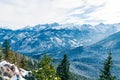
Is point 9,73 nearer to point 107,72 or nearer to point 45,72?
point 107,72

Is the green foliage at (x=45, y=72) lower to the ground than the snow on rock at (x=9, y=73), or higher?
higher

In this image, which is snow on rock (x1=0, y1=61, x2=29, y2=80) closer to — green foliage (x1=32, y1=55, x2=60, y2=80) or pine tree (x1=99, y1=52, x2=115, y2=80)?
pine tree (x1=99, y1=52, x2=115, y2=80)

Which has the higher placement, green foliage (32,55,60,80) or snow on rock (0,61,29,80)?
green foliage (32,55,60,80)

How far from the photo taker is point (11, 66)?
78.4m

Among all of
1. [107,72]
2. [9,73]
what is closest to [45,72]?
[107,72]

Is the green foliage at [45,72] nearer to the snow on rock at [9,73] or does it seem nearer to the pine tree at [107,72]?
the pine tree at [107,72]

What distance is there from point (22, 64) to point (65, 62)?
6262 cm

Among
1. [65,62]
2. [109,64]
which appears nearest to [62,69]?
[65,62]

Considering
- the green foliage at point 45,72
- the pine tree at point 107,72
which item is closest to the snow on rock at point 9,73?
the pine tree at point 107,72

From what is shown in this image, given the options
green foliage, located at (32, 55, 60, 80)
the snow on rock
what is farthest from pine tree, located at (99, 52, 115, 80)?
the snow on rock

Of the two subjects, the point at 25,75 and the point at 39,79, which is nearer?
Answer: the point at 39,79

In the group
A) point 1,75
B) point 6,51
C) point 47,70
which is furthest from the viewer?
point 6,51

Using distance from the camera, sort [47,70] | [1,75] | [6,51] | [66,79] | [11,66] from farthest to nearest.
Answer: [6,51] < [11,66] < [1,75] < [66,79] < [47,70]

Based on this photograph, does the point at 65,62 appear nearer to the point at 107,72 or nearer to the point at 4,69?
the point at 107,72
